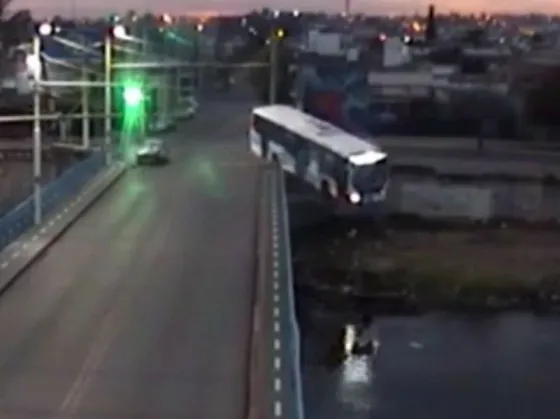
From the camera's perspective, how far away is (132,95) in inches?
1829

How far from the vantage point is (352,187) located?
43594mm

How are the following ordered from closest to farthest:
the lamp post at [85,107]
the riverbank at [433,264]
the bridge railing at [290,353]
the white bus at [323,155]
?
the bridge railing at [290,353] → the lamp post at [85,107] → the riverbank at [433,264] → the white bus at [323,155]

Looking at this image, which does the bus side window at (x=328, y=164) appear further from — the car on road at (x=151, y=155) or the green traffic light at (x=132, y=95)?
the green traffic light at (x=132, y=95)

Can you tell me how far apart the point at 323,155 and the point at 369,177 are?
4.89ft

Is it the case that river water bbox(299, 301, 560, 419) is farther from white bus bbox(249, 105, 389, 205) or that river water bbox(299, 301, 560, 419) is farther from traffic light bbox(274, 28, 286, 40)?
traffic light bbox(274, 28, 286, 40)

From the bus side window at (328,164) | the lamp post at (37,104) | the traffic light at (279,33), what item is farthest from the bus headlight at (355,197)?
the lamp post at (37,104)

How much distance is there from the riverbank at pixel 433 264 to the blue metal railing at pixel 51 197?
22.1 ft

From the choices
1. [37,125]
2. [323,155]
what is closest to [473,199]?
[323,155]

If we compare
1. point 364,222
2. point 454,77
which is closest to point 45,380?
point 364,222

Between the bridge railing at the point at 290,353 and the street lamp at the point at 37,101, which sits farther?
the street lamp at the point at 37,101

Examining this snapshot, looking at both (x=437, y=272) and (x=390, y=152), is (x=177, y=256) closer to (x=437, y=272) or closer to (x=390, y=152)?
(x=437, y=272)

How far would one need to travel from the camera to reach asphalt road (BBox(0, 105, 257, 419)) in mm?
16484

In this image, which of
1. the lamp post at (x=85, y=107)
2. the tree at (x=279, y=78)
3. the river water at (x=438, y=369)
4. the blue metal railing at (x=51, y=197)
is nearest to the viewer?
the blue metal railing at (x=51, y=197)

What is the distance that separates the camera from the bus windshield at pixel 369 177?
142 feet
